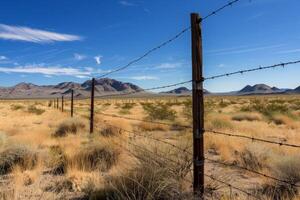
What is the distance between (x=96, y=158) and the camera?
31.8 feet

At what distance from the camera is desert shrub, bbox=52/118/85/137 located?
57.6ft

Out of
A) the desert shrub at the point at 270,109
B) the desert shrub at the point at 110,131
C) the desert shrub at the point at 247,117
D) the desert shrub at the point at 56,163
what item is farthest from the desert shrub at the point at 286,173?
the desert shrub at the point at 270,109

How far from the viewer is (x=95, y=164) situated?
953cm

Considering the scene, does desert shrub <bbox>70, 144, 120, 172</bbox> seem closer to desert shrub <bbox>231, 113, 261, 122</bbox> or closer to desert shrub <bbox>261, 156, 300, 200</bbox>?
desert shrub <bbox>261, 156, 300, 200</bbox>

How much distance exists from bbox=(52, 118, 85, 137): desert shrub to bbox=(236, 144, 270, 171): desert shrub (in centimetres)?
954

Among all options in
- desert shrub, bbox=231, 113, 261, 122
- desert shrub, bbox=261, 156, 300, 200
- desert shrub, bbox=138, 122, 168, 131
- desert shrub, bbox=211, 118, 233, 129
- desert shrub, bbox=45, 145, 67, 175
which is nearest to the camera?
desert shrub, bbox=261, 156, 300, 200

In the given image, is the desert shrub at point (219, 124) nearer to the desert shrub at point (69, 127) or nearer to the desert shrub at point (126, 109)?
the desert shrub at point (69, 127)

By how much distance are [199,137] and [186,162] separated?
1604 millimetres

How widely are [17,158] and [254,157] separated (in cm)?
597

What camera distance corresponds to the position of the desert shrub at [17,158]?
9359 mm

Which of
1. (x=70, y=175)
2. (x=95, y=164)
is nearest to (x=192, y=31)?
(x=70, y=175)

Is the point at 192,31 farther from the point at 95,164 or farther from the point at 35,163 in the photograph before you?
the point at 35,163

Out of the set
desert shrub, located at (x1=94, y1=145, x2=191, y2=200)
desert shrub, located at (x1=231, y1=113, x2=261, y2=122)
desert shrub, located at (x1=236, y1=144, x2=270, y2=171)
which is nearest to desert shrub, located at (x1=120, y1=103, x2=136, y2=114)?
desert shrub, located at (x1=231, y1=113, x2=261, y2=122)

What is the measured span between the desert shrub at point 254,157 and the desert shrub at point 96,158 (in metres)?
3.24
